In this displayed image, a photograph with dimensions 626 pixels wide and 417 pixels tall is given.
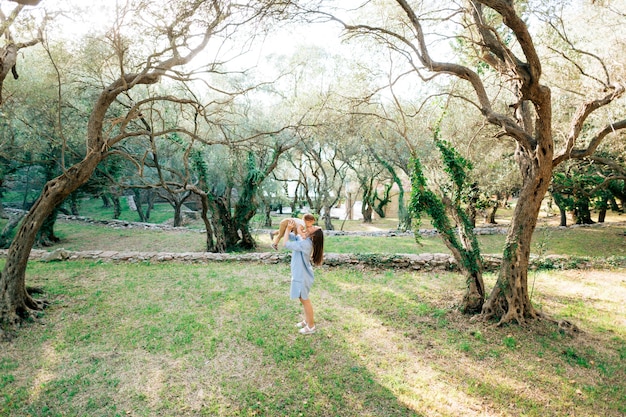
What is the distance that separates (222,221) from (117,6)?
8.20m

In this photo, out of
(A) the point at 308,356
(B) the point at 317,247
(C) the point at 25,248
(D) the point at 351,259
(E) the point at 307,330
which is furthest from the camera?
(D) the point at 351,259

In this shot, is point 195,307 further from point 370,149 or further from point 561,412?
point 370,149

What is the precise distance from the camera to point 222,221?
12.9 meters

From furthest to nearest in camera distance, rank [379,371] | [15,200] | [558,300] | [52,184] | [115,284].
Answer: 1. [15,200]
2. [115,284]
3. [558,300]
4. [52,184]
5. [379,371]

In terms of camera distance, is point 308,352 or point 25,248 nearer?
point 308,352

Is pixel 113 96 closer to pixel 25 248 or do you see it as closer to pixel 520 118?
pixel 25 248

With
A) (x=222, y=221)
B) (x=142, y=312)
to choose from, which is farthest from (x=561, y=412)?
(x=222, y=221)

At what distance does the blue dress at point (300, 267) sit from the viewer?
5246 millimetres

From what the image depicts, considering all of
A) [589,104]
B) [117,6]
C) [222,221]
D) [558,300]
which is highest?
[117,6]

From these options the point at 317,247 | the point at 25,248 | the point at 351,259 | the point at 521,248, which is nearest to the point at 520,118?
the point at 521,248

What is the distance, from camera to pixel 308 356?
4.89m

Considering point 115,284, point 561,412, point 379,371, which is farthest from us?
point 115,284

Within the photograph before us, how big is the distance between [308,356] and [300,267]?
4.04ft

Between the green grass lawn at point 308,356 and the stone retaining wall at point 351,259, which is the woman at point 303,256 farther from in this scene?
the stone retaining wall at point 351,259
